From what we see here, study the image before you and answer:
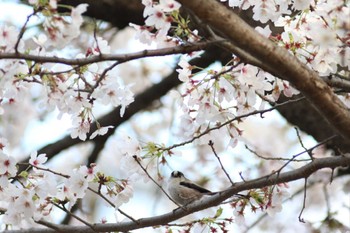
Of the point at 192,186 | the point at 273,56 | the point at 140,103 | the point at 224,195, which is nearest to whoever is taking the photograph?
the point at 273,56

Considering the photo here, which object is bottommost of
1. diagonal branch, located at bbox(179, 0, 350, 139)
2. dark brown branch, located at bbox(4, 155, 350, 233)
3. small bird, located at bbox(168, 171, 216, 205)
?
dark brown branch, located at bbox(4, 155, 350, 233)

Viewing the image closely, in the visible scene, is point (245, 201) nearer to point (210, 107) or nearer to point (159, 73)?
point (210, 107)

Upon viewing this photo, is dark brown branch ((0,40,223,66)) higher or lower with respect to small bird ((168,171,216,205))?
lower

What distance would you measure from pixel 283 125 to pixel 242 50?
17.6 feet

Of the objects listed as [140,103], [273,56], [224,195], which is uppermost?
[140,103]

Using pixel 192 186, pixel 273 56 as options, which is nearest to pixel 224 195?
pixel 273 56

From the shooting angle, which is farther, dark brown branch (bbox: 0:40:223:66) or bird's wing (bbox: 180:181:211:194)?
bird's wing (bbox: 180:181:211:194)

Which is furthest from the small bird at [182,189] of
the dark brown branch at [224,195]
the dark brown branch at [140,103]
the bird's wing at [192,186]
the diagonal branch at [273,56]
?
the diagonal branch at [273,56]

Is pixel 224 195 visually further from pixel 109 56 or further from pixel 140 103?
pixel 140 103

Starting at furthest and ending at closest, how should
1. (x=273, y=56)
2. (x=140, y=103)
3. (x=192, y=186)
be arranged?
(x=140, y=103)
(x=192, y=186)
(x=273, y=56)

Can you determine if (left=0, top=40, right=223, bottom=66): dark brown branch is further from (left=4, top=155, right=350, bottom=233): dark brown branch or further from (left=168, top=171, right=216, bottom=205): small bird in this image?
(left=168, top=171, right=216, bottom=205): small bird

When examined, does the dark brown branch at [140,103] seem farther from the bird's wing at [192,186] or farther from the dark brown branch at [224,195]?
the dark brown branch at [224,195]

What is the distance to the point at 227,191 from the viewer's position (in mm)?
2457

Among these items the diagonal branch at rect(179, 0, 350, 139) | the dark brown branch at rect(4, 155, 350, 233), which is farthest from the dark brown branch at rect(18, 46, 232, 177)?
the diagonal branch at rect(179, 0, 350, 139)
